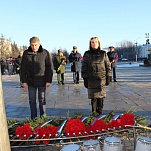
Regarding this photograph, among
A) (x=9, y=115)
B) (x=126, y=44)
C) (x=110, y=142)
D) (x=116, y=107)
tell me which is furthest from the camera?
(x=126, y=44)

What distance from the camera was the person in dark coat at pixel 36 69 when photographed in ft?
14.9

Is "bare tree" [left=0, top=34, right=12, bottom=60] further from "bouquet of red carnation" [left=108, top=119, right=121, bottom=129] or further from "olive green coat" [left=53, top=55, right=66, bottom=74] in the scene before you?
"bouquet of red carnation" [left=108, top=119, right=121, bottom=129]

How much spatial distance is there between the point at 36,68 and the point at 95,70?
3.69 feet

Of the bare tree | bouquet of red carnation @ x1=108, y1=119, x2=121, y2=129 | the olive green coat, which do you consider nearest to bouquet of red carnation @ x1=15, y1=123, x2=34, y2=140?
bouquet of red carnation @ x1=108, y1=119, x2=121, y2=129

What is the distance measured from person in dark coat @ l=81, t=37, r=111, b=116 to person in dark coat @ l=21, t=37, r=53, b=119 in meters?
0.72

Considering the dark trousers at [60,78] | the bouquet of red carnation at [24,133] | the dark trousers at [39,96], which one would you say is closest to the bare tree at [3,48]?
the dark trousers at [60,78]

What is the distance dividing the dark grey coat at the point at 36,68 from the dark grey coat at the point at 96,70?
723 mm

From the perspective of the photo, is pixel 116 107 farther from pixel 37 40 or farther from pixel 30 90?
pixel 37 40

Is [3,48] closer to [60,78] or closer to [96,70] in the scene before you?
[60,78]

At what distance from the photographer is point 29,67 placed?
15.1ft

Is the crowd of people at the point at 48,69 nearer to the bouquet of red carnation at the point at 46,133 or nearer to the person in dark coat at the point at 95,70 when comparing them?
the person in dark coat at the point at 95,70

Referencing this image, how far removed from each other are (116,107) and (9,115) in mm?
2638

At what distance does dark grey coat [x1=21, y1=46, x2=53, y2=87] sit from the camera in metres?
4.54

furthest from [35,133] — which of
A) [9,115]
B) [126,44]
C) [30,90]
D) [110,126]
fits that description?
[126,44]
